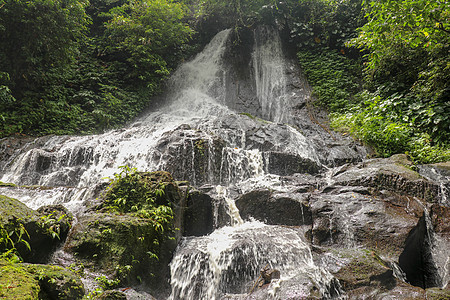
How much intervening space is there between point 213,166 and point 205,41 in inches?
475

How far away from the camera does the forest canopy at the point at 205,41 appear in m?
7.74

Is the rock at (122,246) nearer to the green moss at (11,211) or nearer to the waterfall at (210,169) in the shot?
the waterfall at (210,169)

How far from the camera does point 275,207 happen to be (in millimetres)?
5531

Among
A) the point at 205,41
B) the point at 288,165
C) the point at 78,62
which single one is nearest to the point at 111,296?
the point at 288,165

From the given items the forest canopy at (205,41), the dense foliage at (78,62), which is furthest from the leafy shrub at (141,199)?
the dense foliage at (78,62)

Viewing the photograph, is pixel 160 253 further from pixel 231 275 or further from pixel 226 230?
pixel 226 230

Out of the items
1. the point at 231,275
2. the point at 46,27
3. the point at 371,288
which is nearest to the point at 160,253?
the point at 231,275

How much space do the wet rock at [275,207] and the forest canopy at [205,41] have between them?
4.24 metres

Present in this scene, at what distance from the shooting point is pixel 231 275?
13.2ft

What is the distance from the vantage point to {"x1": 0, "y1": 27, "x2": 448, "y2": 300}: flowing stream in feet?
13.2

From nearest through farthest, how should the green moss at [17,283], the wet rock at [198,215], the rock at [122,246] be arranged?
the green moss at [17,283], the rock at [122,246], the wet rock at [198,215]

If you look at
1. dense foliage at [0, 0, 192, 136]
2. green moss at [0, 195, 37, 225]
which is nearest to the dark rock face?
green moss at [0, 195, 37, 225]

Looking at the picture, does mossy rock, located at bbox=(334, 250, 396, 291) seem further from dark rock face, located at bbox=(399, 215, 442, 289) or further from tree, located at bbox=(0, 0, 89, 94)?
tree, located at bbox=(0, 0, 89, 94)

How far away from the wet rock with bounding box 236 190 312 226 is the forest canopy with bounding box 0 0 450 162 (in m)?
4.24
